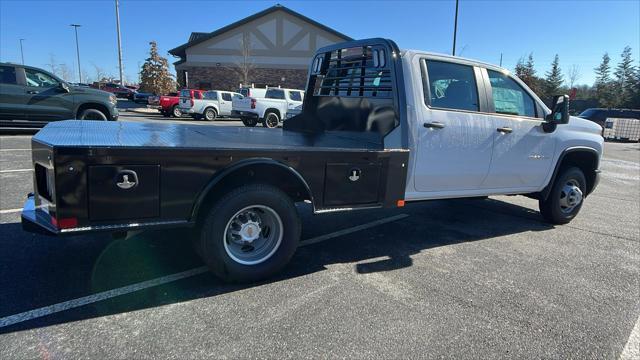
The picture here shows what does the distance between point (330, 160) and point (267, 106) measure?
689 inches

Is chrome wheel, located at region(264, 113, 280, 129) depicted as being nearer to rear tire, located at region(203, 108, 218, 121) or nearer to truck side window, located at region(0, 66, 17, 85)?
rear tire, located at region(203, 108, 218, 121)

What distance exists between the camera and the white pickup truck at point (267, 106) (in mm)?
20562

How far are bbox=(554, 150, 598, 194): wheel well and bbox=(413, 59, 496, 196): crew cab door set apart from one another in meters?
1.81

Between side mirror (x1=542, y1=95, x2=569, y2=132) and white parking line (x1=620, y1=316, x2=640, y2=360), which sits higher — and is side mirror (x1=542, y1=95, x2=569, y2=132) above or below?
above

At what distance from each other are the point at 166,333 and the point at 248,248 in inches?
40.7

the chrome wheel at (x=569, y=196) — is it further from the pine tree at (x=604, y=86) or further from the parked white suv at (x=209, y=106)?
the pine tree at (x=604, y=86)

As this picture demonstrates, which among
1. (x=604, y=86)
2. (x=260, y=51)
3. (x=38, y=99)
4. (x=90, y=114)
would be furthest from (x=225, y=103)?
(x=604, y=86)

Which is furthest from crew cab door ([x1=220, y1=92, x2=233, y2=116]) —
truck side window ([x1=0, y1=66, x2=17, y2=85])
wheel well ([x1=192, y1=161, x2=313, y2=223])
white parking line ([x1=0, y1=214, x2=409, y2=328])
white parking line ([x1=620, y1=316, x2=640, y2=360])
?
white parking line ([x1=620, y1=316, x2=640, y2=360])

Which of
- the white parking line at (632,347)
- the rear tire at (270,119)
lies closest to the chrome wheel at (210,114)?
the rear tire at (270,119)

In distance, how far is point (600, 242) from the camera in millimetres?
5477

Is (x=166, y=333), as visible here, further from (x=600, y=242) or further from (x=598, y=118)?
(x=598, y=118)

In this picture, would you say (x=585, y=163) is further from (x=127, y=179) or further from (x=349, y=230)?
(x=127, y=179)

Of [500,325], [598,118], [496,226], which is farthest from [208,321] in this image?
[598,118]

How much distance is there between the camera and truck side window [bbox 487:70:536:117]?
5.22 m
